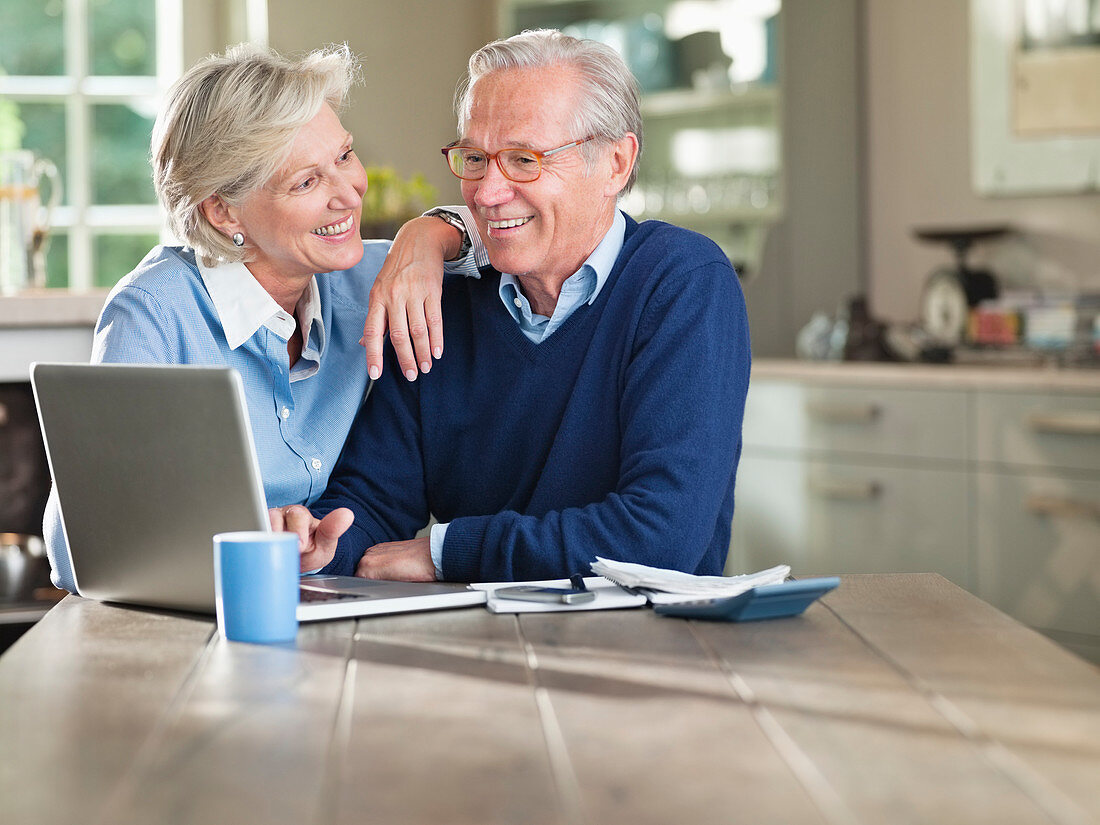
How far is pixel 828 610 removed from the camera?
1304 mm

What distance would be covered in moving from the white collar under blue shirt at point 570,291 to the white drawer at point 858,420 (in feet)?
6.04

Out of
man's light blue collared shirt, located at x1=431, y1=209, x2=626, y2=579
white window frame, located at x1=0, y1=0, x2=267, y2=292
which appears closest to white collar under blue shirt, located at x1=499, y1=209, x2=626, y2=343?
man's light blue collared shirt, located at x1=431, y1=209, x2=626, y2=579

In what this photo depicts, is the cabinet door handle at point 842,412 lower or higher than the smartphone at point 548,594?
higher

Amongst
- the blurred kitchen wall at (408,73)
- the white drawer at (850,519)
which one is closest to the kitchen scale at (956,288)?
the white drawer at (850,519)

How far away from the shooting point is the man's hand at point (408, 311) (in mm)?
1646

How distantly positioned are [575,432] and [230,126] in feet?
2.03

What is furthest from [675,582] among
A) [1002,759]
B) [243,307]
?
[243,307]

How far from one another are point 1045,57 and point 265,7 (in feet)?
8.56

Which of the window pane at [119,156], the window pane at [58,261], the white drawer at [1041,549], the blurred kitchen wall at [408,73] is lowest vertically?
the white drawer at [1041,549]

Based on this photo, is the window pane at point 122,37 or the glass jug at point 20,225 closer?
the glass jug at point 20,225

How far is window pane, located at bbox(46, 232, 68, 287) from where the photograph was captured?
4504mm

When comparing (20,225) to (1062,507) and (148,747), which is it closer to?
(148,747)

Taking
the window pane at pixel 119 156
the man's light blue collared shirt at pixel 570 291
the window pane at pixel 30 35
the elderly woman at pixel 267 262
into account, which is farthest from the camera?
the window pane at pixel 119 156

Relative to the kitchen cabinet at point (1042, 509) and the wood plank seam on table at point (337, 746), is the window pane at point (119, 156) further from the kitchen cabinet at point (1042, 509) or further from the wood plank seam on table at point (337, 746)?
the wood plank seam on table at point (337, 746)
